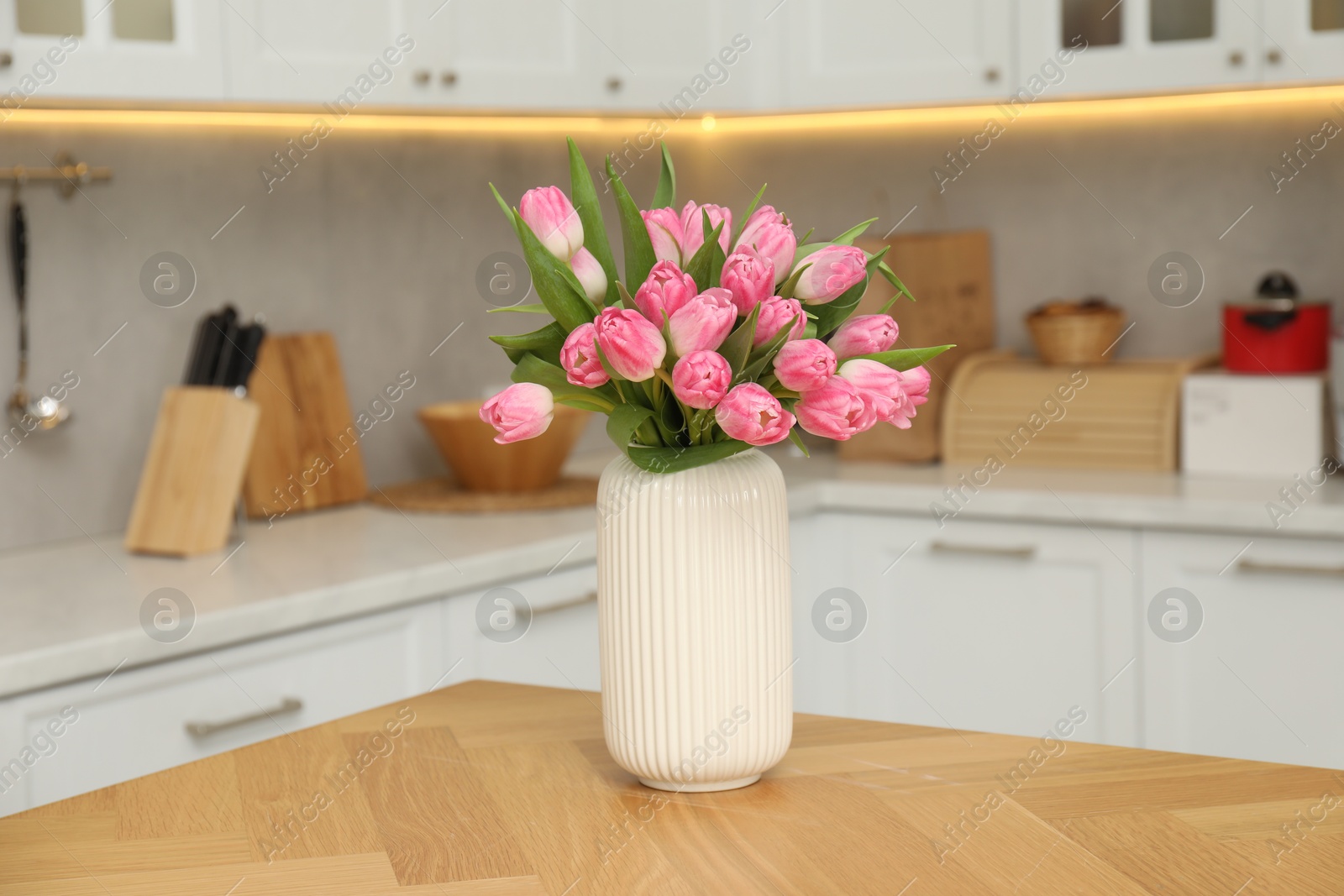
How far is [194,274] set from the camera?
233 centimetres

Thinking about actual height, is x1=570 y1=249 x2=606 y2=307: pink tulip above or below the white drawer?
above

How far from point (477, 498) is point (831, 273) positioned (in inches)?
61.2

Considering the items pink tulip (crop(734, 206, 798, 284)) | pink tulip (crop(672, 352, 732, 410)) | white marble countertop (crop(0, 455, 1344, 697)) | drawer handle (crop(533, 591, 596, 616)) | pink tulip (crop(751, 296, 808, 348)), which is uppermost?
pink tulip (crop(734, 206, 798, 284))

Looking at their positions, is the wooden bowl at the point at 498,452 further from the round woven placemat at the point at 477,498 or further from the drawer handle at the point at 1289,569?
the drawer handle at the point at 1289,569

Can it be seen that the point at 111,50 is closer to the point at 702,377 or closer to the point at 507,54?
the point at 507,54

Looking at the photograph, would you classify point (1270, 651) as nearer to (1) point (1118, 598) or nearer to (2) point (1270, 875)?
(1) point (1118, 598)

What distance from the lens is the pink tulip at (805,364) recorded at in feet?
2.84

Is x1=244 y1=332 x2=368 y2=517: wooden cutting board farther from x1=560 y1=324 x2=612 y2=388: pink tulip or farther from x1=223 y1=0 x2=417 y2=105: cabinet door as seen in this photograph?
x1=560 y1=324 x2=612 y2=388: pink tulip

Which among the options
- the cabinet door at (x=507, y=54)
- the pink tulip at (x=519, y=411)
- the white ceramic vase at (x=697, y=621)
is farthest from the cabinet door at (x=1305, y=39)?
the pink tulip at (x=519, y=411)

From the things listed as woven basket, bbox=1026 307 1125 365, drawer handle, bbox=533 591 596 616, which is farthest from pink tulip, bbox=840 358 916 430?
woven basket, bbox=1026 307 1125 365

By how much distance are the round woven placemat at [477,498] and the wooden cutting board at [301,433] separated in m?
0.09

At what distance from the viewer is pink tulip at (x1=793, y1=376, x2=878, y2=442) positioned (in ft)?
2.90

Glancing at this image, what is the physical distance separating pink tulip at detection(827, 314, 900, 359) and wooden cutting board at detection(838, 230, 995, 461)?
1.73 metres

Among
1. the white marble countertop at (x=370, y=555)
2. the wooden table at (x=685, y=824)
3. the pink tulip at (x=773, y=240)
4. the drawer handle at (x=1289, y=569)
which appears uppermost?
the pink tulip at (x=773, y=240)
